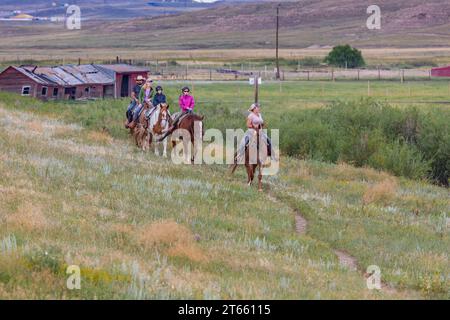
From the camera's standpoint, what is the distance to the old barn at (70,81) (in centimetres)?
6300

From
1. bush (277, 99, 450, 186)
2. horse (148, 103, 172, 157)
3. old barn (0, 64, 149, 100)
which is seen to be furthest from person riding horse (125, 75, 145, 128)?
old barn (0, 64, 149, 100)

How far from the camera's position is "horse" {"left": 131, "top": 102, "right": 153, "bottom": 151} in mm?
31062

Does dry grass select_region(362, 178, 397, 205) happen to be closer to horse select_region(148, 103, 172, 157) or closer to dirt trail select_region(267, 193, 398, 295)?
dirt trail select_region(267, 193, 398, 295)

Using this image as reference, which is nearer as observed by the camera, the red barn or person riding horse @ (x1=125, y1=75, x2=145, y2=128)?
person riding horse @ (x1=125, y1=75, x2=145, y2=128)

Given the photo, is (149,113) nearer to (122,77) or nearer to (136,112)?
(136,112)

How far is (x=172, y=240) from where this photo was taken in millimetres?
15500

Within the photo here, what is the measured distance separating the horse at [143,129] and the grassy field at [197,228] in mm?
460

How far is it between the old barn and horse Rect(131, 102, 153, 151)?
28652 mm

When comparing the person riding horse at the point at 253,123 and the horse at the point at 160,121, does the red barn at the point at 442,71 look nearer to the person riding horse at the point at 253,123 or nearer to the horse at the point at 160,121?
the horse at the point at 160,121

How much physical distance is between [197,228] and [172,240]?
229 centimetres

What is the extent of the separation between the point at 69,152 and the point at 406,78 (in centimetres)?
6087

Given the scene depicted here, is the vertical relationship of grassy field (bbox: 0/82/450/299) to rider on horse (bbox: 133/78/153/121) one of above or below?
below

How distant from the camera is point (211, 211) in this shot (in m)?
20.0
